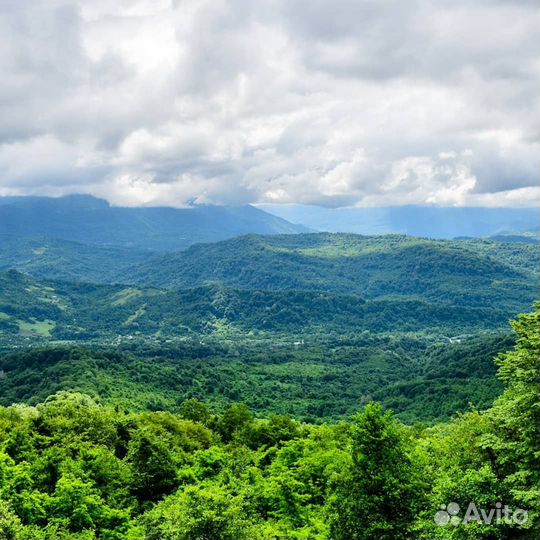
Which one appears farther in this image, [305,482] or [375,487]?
[305,482]

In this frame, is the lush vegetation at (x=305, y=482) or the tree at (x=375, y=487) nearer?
the lush vegetation at (x=305, y=482)

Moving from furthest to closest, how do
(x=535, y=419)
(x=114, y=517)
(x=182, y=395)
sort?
(x=182, y=395) → (x=114, y=517) → (x=535, y=419)

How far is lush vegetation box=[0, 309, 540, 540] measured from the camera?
31.3 metres

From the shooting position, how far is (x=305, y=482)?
170 ft

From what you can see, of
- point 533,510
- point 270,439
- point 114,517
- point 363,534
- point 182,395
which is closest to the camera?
point 533,510

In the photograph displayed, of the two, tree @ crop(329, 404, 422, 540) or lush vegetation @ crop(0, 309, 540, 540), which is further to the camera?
tree @ crop(329, 404, 422, 540)

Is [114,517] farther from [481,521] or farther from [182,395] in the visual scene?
[182,395]

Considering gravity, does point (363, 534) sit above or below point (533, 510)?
below

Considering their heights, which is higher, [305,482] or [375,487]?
[375,487]

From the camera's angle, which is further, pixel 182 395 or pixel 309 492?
pixel 182 395

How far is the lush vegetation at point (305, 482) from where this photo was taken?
31.3 meters

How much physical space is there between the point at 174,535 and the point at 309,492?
1960 centimetres

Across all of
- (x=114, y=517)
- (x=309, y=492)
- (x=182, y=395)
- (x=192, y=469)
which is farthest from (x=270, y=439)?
(x=182, y=395)

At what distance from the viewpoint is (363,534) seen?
34.0 m
